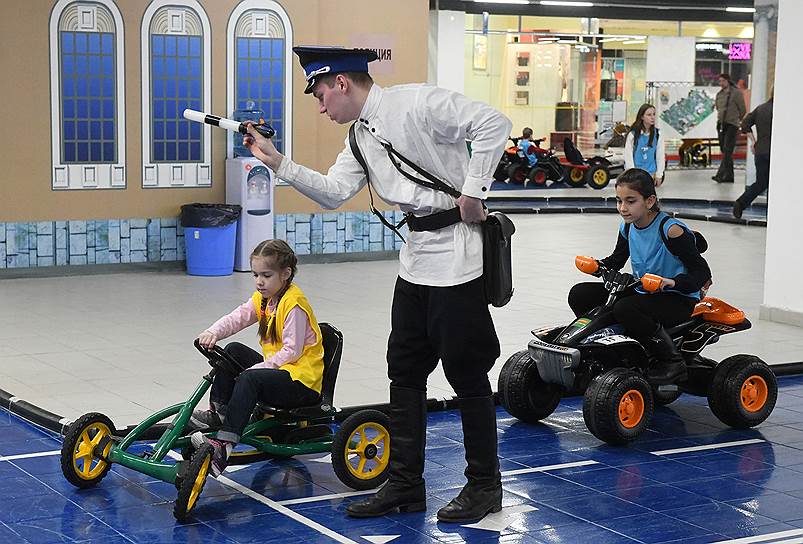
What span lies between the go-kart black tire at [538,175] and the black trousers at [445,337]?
15.4 meters

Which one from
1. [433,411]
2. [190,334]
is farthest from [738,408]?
[190,334]

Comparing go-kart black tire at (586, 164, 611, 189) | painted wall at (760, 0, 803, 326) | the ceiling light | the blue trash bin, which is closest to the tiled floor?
painted wall at (760, 0, 803, 326)

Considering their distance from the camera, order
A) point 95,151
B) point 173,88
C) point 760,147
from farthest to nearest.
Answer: point 760,147, point 173,88, point 95,151

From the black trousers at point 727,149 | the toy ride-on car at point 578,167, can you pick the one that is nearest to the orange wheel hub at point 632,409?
the toy ride-on car at point 578,167

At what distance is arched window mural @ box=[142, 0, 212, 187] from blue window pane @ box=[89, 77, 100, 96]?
1.27ft

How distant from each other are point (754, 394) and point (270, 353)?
7.82ft

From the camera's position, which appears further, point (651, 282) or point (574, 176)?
point (574, 176)

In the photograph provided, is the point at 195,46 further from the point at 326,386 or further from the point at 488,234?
the point at 488,234

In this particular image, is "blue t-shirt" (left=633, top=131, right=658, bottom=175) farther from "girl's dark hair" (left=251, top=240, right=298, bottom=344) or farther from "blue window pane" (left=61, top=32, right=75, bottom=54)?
"girl's dark hair" (left=251, top=240, right=298, bottom=344)

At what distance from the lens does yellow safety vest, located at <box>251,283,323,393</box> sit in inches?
192

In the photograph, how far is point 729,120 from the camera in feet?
71.0

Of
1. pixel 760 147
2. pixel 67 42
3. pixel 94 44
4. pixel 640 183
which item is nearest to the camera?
pixel 640 183

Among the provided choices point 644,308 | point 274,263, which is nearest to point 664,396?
point 644,308

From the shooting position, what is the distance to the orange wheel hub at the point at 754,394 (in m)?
5.91
